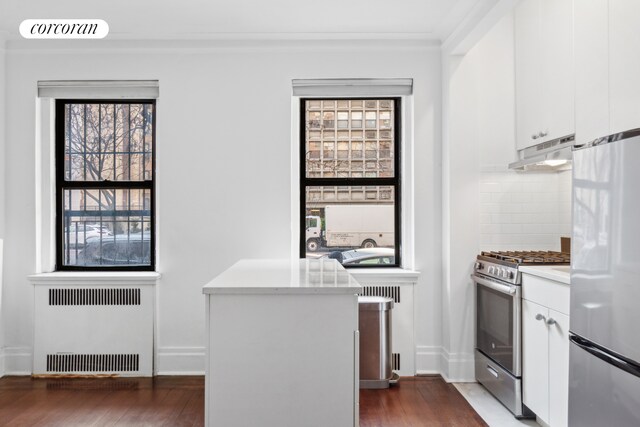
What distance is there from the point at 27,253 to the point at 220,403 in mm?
2527

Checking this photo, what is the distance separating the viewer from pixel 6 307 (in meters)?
3.72

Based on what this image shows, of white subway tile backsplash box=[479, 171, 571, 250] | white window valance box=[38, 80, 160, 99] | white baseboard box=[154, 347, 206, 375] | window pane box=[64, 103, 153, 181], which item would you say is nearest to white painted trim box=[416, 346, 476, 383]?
white subway tile backsplash box=[479, 171, 571, 250]

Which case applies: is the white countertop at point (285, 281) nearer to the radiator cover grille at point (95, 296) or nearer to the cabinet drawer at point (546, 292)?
the cabinet drawer at point (546, 292)

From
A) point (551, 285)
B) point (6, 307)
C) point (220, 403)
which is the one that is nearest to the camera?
point (220, 403)

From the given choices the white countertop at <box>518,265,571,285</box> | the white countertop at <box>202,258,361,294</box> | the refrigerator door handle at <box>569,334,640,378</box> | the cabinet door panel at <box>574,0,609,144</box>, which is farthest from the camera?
the white countertop at <box>518,265,571,285</box>

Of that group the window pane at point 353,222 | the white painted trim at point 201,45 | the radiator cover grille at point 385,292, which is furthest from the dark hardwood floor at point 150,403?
the white painted trim at point 201,45

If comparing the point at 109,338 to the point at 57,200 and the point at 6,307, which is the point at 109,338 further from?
the point at 57,200

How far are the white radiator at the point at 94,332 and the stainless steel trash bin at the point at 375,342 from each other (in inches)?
60.6

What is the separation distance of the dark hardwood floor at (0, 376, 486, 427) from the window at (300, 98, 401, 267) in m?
1.07

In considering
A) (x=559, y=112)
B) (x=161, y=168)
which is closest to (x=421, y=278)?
(x=559, y=112)

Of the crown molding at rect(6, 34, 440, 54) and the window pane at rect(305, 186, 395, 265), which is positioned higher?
the crown molding at rect(6, 34, 440, 54)

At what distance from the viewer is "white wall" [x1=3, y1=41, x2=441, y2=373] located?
3.71 meters

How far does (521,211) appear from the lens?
3574mm

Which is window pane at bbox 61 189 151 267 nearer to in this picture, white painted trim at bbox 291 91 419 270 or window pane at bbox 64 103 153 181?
window pane at bbox 64 103 153 181
